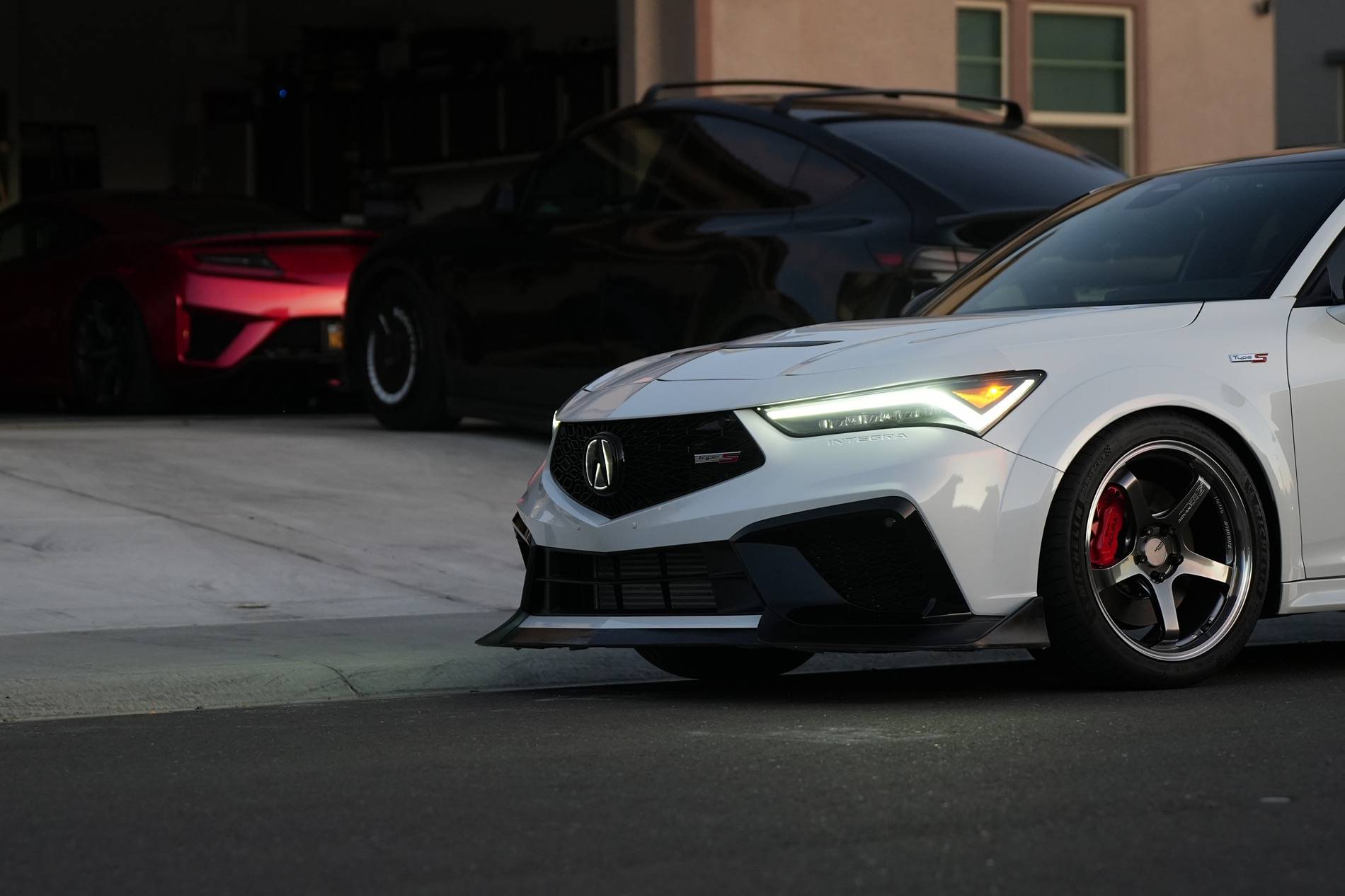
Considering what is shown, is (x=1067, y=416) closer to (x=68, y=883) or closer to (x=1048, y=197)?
(x=68, y=883)

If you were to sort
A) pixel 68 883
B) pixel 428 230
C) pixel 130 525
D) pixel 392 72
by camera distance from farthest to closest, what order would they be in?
pixel 392 72 < pixel 428 230 < pixel 130 525 < pixel 68 883

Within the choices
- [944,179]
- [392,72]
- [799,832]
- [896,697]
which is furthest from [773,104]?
[392,72]

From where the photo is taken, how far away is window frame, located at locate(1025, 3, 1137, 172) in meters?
15.9

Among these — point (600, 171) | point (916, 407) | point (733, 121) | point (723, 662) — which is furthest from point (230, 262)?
point (916, 407)

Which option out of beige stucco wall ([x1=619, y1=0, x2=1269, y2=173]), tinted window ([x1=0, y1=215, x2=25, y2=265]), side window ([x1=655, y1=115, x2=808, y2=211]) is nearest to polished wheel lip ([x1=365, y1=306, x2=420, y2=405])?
side window ([x1=655, y1=115, x2=808, y2=211])

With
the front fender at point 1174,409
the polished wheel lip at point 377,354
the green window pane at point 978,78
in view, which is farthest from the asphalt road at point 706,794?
the green window pane at point 978,78

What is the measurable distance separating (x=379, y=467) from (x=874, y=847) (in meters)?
6.74

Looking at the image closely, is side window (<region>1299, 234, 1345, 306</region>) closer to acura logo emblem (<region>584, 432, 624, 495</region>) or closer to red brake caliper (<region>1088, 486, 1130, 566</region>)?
red brake caliper (<region>1088, 486, 1130, 566</region>)

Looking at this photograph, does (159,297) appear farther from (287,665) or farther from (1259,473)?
(1259,473)

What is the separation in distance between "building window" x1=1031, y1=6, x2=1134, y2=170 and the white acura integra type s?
9.68 meters

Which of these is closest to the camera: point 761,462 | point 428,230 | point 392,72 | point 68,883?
point 68,883

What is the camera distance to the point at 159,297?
486 inches

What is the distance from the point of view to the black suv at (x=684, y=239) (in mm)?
9188

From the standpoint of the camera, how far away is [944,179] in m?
9.28
